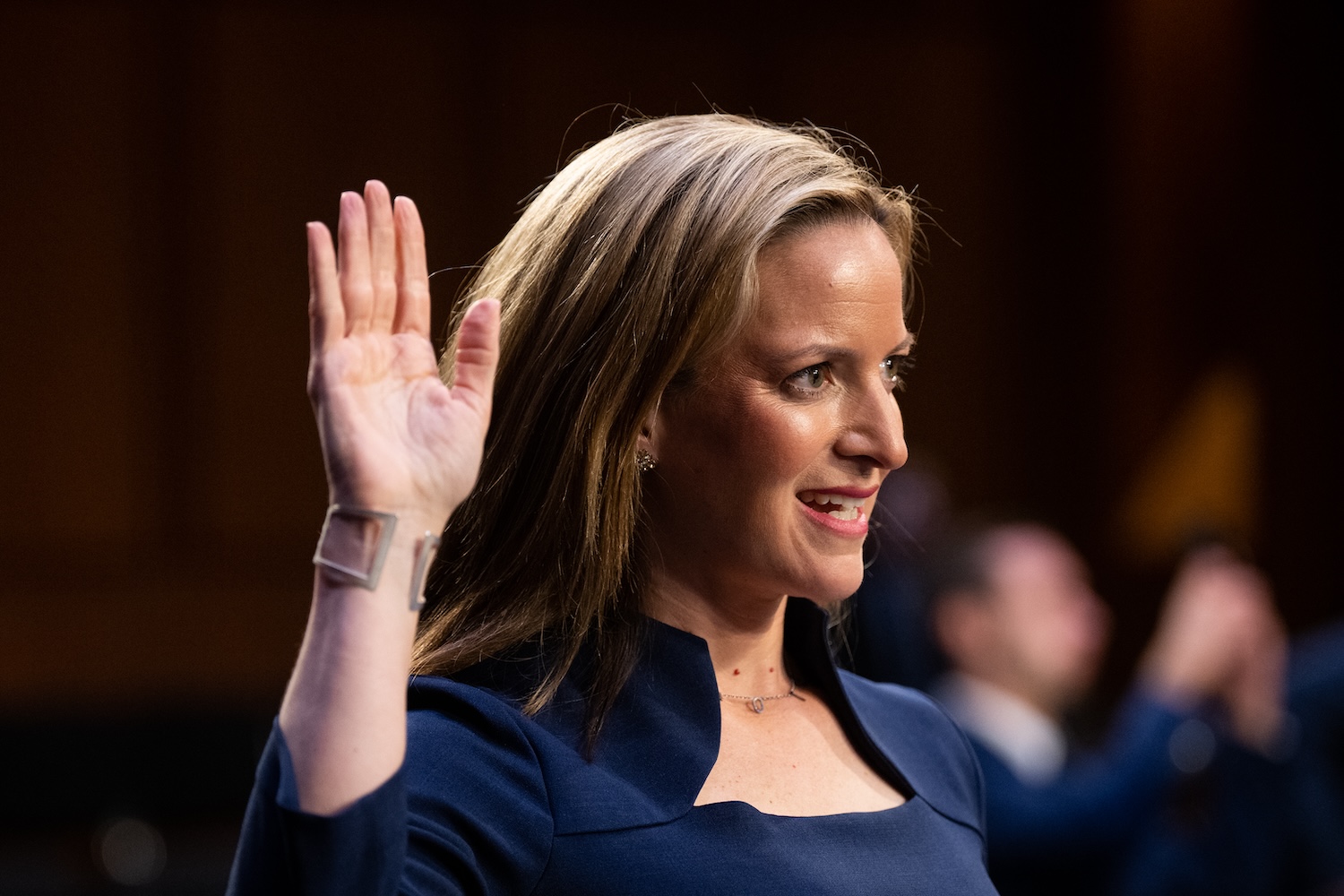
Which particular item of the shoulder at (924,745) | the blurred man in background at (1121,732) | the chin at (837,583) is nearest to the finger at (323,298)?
the chin at (837,583)

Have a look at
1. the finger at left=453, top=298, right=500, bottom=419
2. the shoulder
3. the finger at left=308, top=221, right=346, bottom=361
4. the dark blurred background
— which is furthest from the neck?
the dark blurred background

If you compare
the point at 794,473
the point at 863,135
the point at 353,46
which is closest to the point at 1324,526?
the point at 863,135

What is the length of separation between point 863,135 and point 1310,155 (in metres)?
1.70

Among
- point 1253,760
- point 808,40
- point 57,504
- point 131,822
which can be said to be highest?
point 808,40

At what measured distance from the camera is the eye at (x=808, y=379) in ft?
4.93

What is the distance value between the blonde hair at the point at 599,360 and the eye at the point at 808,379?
0.24 ft

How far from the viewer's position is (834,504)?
153 cm

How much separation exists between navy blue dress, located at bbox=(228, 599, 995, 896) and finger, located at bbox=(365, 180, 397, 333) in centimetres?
35

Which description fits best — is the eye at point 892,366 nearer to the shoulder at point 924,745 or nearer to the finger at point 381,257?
the shoulder at point 924,745

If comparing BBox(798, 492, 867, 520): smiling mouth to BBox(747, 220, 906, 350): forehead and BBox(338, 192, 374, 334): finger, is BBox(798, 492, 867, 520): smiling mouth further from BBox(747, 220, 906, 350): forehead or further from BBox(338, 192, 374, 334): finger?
BBox(338, 192, 374, 334): finger

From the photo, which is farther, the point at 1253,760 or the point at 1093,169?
the point at 1093,169

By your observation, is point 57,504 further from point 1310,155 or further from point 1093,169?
point 1310,155

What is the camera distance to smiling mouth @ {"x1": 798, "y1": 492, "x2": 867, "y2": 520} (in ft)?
4.98

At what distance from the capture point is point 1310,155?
6066 mm
